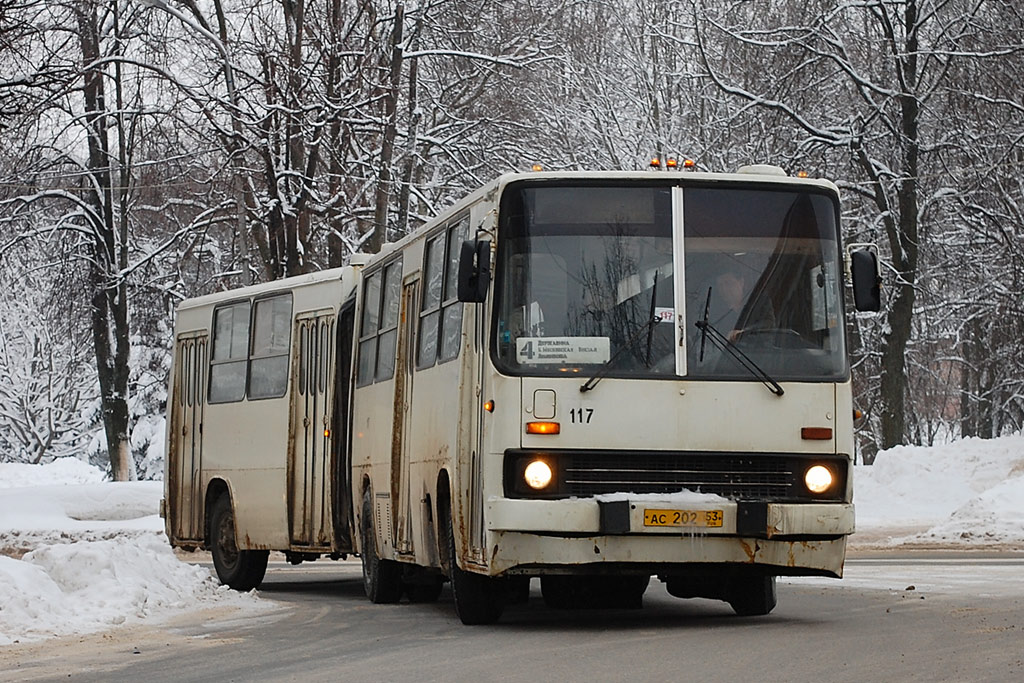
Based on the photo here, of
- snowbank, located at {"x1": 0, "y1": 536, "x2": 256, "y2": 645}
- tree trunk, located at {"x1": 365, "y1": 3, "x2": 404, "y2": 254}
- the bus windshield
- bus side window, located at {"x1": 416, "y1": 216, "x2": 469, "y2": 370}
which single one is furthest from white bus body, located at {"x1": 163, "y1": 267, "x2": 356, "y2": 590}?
tree trunk, located at {"x1": 365, "y1": 3, "x2": 404, "y2": 254}

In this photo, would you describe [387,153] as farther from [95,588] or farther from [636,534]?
[636,534]

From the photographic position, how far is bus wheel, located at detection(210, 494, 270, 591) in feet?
65.2

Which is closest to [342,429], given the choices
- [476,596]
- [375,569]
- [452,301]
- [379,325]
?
[379,325]

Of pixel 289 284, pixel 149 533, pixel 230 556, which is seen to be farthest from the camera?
pixel 149 533

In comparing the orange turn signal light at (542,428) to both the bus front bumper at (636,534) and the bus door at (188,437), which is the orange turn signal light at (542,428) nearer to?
the bus front bumper at (636,534)

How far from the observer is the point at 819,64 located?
1467 inches

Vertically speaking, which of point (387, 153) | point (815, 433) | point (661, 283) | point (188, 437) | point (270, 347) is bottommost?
point (815, 433)

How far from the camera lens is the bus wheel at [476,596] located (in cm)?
1359

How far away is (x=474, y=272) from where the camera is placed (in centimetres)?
1270

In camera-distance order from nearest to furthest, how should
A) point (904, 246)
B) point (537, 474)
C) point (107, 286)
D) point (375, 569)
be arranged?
1. point (537, 474)
2. point (375, 569)
3. point (904, 246)
4. point (107, 286)

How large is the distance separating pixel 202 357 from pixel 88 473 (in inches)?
1265

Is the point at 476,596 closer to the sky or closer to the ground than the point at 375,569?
closer to the ground

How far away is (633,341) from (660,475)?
34.5 inches

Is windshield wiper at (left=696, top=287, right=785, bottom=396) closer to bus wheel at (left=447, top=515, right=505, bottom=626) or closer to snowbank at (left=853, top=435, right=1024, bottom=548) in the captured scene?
bus wheel at (left=447, top=515, right=505, bottom=626)
